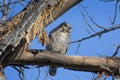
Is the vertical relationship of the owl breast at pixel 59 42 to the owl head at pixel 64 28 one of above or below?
below

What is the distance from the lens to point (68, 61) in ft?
10.2

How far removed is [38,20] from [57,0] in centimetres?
28

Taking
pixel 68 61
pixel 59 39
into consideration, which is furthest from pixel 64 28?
pixel 68 61

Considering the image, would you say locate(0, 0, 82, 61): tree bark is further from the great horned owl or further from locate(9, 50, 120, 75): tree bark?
the great horned owl

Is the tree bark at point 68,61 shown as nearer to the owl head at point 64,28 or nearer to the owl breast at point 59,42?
the owl breast at point 59,42

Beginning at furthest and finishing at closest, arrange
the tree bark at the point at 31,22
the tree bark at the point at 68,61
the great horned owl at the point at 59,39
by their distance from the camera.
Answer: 1. the great horned owl at the point at 59,39
2. the tree bark at the point at 68,61
3. the tree bark at the point at 31,22

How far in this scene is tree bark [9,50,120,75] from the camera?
2961 millimetres

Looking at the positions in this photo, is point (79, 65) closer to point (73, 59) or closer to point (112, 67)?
point (73, 59)

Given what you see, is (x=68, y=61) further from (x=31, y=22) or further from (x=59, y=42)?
(x=59, y=42)

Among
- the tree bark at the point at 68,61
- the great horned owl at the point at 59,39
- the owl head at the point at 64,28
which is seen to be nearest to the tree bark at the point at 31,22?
the tree bark at the point at 68,61

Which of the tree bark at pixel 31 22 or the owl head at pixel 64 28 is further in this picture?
the owl head at pixel 64 28

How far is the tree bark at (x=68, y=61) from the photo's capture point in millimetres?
2961

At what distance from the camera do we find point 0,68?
272cm

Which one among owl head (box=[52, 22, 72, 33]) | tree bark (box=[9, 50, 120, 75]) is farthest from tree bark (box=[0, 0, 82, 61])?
owl head (box=[52, 22, 72, 33])
